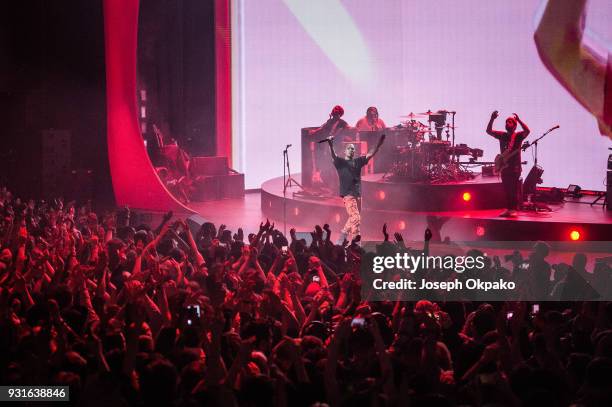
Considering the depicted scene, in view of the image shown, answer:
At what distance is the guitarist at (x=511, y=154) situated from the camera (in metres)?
10.1

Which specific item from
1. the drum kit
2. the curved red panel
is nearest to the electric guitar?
the drum kit

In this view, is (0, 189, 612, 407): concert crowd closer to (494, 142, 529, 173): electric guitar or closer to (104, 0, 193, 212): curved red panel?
(494, 142, 529, 173): electric guitar

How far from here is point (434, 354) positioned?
3.54 metres

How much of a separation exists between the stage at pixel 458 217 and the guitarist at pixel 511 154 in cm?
20

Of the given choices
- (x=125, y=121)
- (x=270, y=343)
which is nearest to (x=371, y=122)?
(x=125, y=121)

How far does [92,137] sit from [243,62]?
4.89 metres

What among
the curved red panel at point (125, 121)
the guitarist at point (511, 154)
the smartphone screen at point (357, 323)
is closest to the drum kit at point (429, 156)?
the guitarist at point (511, 154)

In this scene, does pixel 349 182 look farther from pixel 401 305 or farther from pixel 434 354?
pixel 434 354

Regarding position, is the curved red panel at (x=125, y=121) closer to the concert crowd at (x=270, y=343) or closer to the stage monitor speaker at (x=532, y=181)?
the stage monitor speaker at (x=532, y=181)

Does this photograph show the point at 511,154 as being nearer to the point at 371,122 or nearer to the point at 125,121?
the point at 371,122

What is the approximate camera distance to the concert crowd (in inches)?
129

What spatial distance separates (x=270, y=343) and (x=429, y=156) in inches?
308

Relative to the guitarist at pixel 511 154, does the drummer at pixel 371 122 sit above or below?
above

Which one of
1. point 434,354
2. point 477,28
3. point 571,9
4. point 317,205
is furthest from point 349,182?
point 434,354
